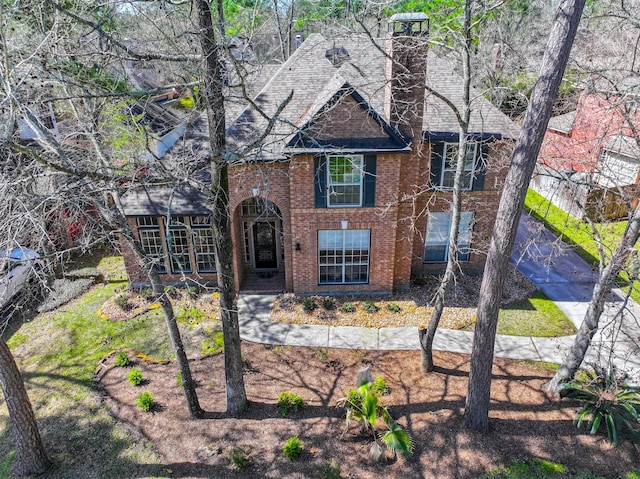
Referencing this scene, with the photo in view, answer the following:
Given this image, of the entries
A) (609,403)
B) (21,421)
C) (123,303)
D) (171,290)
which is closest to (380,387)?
(609,403)

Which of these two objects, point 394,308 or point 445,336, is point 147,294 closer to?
point 394,308

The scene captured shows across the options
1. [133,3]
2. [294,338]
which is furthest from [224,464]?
[133,3]

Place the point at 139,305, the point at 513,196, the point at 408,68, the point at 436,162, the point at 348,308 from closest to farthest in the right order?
the point at 513,196 < the point at 408,68 < the point at 348,308 < the point at 139,305 < the point at 436,162

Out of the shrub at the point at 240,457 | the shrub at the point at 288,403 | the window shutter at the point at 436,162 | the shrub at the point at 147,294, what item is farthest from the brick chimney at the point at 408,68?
the shrub at the point at 147,294

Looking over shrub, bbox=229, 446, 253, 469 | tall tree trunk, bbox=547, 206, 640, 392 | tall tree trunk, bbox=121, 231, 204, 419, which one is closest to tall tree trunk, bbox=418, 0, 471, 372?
tall tree trunk, bbox=547, 206, 640, 392

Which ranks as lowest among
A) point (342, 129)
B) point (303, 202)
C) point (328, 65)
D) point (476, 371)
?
point (476, 371)

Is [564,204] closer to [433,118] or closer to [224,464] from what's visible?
[433,118]

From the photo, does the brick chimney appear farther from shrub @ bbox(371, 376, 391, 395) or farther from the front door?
shrub @ bbox(371, 376, 391, 395)
